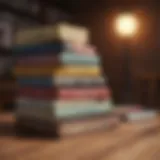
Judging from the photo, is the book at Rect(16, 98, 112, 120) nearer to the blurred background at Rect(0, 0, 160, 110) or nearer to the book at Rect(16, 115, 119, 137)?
the book at Rect(16, 115, 119, 137)

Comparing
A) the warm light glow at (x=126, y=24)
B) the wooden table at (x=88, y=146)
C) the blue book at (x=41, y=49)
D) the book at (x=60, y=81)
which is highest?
the warm light glow at (x=126, y=24)

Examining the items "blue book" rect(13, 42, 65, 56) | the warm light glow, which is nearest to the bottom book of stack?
"blue book" rect(13, 42, 65, 56)

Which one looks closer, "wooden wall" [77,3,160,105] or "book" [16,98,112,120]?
"book" [16,98,112,120]

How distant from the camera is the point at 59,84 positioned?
0.77 metres

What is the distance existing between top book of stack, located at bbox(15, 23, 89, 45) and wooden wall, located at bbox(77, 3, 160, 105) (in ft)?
6.67

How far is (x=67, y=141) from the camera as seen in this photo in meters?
0.70

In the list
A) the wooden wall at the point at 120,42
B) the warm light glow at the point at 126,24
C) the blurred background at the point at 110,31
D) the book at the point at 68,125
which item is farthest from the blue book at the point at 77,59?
the wooden wall at the point at 120,42

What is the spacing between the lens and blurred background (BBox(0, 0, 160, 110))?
2338 mm

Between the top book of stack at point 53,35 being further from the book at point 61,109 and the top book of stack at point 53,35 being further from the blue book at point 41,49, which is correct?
the book at point 61,109

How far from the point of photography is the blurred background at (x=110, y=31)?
2.34m

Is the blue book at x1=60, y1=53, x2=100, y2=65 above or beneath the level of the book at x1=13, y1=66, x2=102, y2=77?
above

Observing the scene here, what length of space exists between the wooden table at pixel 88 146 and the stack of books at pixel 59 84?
4 centimetres

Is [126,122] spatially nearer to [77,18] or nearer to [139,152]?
[139,152]

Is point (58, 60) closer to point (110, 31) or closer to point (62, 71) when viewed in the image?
point (62, 71)
